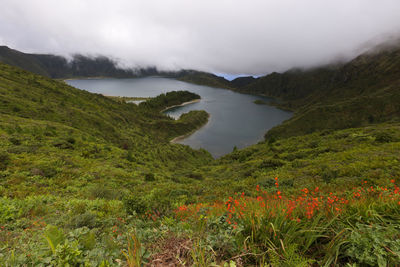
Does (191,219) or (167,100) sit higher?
(191,219)

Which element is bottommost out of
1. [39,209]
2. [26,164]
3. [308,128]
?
[308,128]

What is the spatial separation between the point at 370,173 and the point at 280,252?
9.82m

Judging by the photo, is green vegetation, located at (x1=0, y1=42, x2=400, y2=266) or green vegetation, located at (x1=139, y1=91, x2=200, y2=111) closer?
green vegetation, located at (x1=0, y1=42, x2=400, y2=266)

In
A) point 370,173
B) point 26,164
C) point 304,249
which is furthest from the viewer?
point 26,164

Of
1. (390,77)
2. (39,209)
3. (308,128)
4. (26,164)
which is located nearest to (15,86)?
(26,164)

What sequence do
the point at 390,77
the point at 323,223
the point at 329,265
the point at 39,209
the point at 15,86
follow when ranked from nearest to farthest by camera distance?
the point at 329,265 → the point at 323,223 → the point at 39,209 → the point at 15,86 → the point at 390,77

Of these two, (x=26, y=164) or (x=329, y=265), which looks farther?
(x=26, y=164)

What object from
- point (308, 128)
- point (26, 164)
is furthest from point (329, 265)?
point (308, 128)

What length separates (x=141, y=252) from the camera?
7.05ft

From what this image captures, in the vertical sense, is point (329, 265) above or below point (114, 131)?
above

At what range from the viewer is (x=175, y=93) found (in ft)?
535

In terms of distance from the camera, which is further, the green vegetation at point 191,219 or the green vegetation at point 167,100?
the green vegetation at point 167,100

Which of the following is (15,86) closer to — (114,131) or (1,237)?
(114,131)

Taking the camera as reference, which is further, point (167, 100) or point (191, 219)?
point (167, 100)
